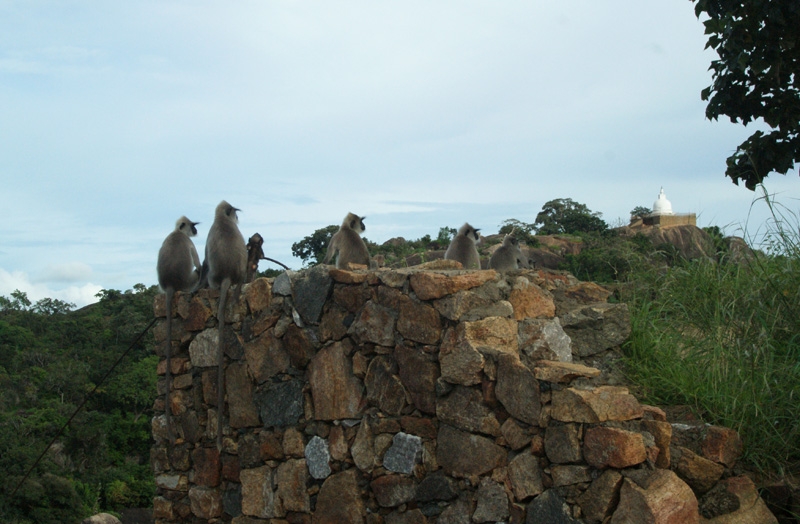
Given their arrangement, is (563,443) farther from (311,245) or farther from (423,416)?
(311,245)

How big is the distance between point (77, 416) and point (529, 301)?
1747cm

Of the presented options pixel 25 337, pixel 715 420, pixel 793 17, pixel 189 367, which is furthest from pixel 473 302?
pixel 25 337

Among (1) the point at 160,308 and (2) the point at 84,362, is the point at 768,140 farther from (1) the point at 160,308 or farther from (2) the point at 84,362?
(2) the point at 84,362

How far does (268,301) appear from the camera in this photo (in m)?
5.74

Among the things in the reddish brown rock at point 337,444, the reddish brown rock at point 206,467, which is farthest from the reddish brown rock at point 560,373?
the reddish brown rock at point 206,467

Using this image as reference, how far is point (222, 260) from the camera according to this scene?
6.21 m

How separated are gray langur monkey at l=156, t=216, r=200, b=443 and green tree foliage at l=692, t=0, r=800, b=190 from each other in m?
5.91

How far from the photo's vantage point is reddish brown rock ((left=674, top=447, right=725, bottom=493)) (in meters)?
3.92

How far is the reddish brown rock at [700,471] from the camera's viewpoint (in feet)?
12.9

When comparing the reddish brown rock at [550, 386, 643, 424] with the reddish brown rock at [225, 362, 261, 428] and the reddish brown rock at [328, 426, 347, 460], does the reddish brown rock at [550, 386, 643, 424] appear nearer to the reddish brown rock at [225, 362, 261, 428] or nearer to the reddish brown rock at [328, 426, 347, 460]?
the reddish brown rock at [328, 426, 347, 460]

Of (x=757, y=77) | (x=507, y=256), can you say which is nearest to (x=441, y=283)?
(x=507, y=256)

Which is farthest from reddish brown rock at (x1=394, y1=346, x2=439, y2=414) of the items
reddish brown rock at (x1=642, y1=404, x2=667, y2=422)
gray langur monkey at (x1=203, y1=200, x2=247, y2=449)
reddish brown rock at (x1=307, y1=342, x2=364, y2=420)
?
gray langur monkey at (x1=203, y1=200, x2=247, y2=449)

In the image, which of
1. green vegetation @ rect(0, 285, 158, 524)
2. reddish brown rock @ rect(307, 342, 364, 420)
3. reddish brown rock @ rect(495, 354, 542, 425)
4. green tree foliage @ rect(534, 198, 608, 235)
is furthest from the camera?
green tree foliage @ rect(534, 198, 608, 235)

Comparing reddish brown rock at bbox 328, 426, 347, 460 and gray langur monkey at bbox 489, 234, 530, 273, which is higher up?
gray langur monkey at bbox 489, 234, 530, 273
